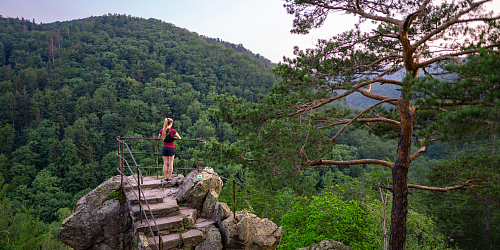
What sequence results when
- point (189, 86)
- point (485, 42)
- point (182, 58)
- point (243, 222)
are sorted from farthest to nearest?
point (182, 58) < point (189, 86) < point (243, 222) < point (485, 42)

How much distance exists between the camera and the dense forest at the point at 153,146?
42.6 ft

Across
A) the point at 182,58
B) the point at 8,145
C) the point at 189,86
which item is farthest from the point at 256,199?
the point at 182,58

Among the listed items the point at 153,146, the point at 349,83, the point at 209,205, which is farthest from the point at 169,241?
the point at 153,146

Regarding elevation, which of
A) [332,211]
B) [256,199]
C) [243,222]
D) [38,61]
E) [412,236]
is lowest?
[256,199]

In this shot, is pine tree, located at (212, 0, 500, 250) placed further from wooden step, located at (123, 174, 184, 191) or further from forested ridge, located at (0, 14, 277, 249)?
forested ridge, located at (0, 14, 277, 249)

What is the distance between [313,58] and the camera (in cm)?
564

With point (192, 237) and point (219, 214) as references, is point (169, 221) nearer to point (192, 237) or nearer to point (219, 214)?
point (192, 237)

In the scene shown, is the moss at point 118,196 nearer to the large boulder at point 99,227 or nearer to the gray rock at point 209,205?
the large boulder at point 99,227

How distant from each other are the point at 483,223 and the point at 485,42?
23.5 metres

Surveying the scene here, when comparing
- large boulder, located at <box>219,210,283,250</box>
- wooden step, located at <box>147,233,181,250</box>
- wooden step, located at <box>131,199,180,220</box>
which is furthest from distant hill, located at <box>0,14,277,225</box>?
wooden step, located at <box>147,233,181,250</box>

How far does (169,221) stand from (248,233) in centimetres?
167

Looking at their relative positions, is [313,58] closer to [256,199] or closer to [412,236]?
[412,236]

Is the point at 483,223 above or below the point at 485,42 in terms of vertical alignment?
below

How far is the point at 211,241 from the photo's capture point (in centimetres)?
508
